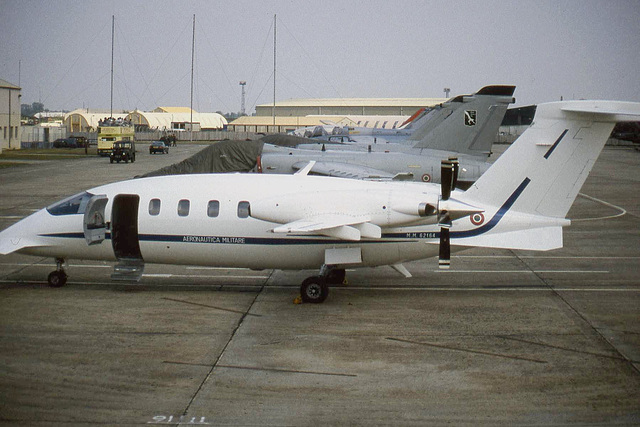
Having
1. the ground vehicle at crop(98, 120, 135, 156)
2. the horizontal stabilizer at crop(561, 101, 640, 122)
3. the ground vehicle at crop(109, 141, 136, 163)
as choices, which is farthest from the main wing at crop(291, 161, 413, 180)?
the ground vehicle at crop(98, 120, 135, 156)

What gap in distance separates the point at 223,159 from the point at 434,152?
32.6 ft

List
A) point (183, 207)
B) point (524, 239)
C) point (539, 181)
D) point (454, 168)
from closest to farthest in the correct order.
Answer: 1. point (539, 181)
2. point (524, 239)
3. point (454, 168)
4. point (183, 207)

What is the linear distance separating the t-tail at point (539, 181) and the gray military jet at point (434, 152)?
11697 mm

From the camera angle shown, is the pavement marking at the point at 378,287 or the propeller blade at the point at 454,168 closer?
the propeller blade at the point at 454,168

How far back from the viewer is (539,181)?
1688cm

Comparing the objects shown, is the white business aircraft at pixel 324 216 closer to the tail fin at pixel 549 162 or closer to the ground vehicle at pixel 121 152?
the tail fin at pixel 549 162

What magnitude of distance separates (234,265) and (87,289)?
4.07m

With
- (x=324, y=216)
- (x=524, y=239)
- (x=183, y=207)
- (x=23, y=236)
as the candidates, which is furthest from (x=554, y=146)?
(x=23, y=236)

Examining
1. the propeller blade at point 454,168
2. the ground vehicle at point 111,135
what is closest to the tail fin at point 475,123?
the propeller blade at point 454,168

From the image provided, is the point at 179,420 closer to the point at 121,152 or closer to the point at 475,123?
the point at 475,123

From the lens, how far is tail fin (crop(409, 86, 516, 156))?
32.4 meters

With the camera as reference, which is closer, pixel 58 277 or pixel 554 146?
pixel 554 146

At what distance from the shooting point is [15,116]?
96.7 m

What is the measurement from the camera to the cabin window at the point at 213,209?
1756 centimetres
